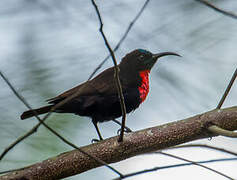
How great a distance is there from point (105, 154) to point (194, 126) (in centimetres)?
48

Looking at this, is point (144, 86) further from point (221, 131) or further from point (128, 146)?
point (221, 131)

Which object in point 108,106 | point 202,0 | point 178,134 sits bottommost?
point 108,106

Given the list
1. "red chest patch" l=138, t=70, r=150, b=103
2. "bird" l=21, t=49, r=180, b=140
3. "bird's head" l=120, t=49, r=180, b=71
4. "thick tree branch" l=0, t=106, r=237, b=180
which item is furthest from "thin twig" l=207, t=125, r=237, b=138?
"bird's head" l=120, t=49, r=180, b=71

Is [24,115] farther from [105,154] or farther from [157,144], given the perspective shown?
[157,144]

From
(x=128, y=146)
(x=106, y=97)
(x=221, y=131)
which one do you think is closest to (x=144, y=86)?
(x=106, y=97)

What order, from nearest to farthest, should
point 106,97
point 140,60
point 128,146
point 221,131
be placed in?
point 221,131 < point 128,146 < point 106,97 < point 140,60

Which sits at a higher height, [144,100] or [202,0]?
[202,0]

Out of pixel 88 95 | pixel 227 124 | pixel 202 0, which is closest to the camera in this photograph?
pixel 202 0

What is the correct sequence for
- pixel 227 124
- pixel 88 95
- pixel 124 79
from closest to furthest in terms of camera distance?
pixel 227 124 → pixel 88 95 → pixel 124 79

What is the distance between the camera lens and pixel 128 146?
2186 mm

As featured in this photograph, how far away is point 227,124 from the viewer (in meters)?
2.06

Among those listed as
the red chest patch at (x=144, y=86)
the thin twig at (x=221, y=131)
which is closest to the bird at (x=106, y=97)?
the red chest patch at (x=144, y=86)

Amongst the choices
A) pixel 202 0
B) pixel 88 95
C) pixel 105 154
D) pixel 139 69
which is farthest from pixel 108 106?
pixel 202 0

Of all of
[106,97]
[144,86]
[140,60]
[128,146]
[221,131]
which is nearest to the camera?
[221,131]
